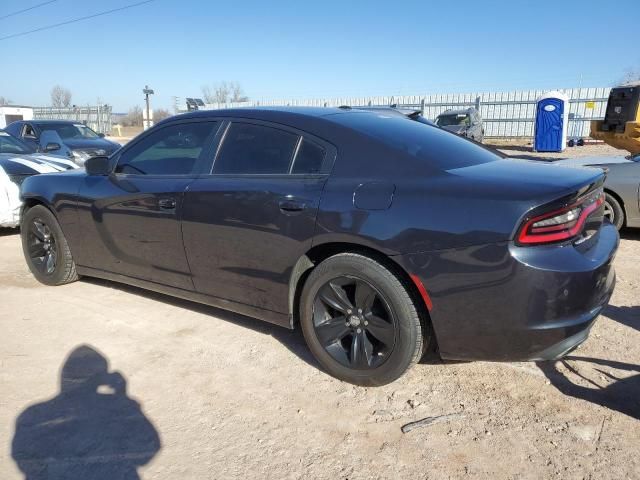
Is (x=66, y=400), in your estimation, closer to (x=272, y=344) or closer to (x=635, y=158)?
(x=272, y=344)

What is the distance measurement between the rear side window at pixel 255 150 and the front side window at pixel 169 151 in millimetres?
215

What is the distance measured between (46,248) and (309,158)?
3.02 metres

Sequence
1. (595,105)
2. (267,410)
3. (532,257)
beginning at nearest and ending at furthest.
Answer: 1. (532,257)
2. (267,410)
3. (595,105)

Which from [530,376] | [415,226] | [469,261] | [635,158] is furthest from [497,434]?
[635,158]

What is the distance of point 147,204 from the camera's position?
11.9 ft

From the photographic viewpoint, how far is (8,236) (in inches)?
274

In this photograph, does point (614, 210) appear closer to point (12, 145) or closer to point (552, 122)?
point (12, 145)


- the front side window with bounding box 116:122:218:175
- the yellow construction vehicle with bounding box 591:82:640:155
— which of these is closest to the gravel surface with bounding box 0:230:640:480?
the front side window with bounding box 116:122:218:175

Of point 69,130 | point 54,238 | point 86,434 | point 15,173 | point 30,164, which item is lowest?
point 86,434

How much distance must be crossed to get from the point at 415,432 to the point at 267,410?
30.3 inches

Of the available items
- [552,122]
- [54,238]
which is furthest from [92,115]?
[54,238]

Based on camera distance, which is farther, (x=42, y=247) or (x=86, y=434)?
(x=42, y=247)

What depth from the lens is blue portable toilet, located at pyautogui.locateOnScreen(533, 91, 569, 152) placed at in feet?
60.3

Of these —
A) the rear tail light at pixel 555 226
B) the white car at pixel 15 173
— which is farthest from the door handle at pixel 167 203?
the white car at pixel 15 173
